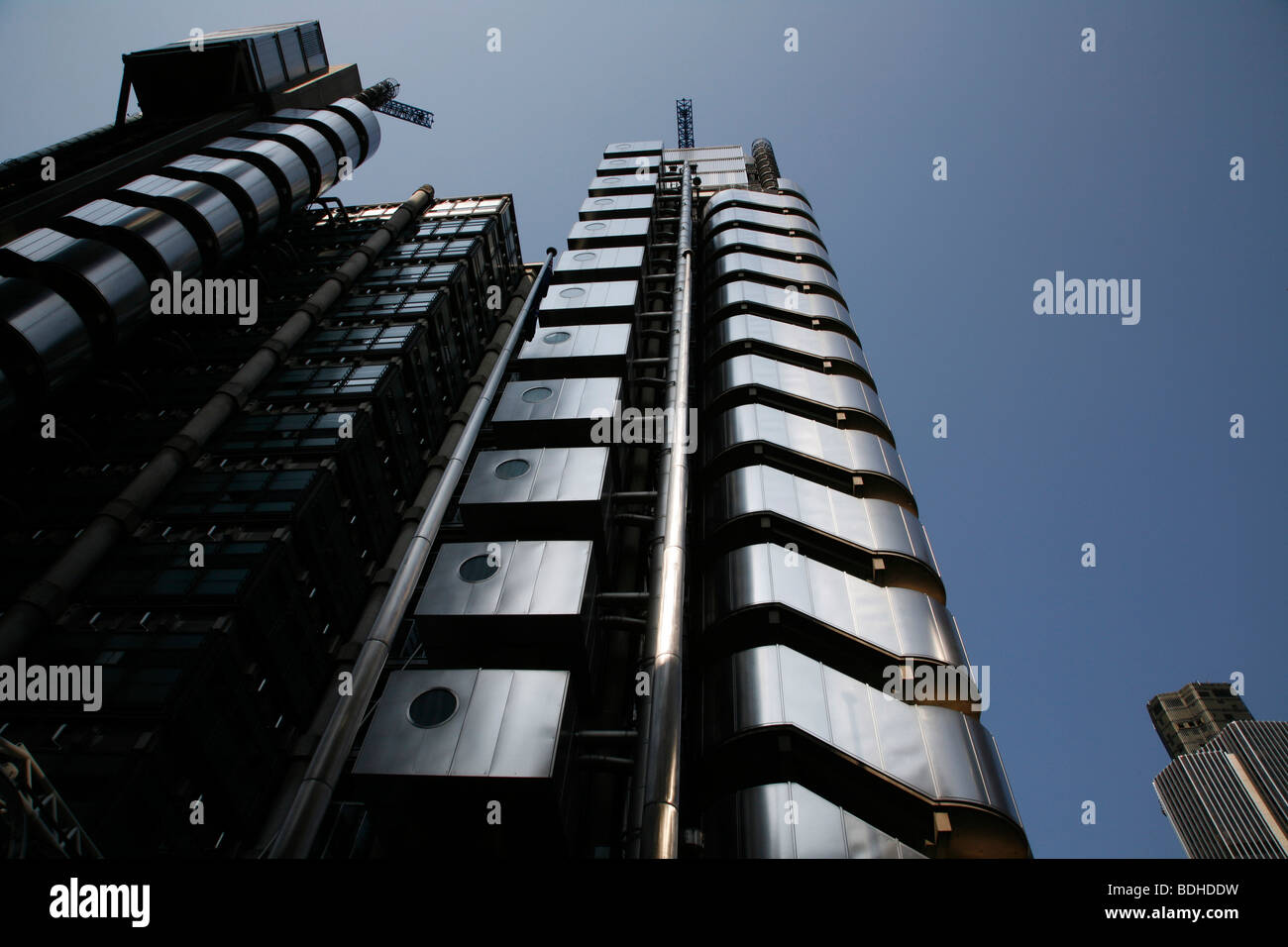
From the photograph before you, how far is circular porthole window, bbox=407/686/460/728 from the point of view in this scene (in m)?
11.4

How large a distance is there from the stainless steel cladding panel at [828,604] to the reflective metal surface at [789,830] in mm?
3797

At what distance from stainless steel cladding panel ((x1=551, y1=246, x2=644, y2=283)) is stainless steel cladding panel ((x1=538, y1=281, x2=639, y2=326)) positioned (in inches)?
49.3

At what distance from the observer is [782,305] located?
93.0 ft

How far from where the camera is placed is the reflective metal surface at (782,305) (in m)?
28.1

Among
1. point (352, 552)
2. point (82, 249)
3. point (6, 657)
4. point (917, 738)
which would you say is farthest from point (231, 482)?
point (917, 738)

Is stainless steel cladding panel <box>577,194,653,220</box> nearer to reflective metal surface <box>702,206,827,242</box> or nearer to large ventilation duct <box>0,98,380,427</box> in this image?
reflective metal surface <box>702,206,827,242</box>

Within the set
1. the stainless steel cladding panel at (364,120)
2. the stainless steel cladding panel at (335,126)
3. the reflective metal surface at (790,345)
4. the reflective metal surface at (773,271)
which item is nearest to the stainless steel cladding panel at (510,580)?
the reflective metal surface at (790,345)

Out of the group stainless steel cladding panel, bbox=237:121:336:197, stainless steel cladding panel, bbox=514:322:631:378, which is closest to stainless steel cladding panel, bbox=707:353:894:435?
stainless steel cladding panel, bbox=514:322:631:378

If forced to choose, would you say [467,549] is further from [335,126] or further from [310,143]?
[335,126]

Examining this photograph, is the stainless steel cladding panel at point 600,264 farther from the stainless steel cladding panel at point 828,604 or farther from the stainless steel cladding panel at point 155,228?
the stainless steel cladding panel at point 155,228

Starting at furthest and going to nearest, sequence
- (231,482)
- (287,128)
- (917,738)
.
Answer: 1. (287,128)
2. (231,482)
3. (917,738)

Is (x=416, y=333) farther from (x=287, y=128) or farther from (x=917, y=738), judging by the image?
(x=917, y=738)

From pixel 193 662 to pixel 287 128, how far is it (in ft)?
139
